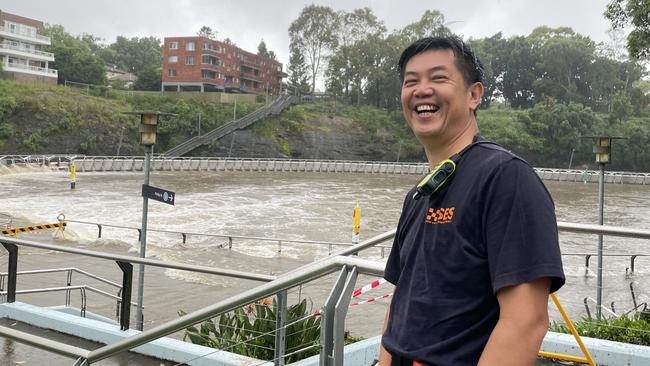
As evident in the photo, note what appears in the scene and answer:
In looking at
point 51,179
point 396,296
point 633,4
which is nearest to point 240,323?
point 396,296

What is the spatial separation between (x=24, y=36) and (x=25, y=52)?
2.66 m

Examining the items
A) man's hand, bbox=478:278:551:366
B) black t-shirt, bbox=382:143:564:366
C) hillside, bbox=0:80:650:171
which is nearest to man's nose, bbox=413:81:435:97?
black t-shirt, bbox=382:143:564:366

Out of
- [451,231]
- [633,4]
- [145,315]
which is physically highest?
[633,4]

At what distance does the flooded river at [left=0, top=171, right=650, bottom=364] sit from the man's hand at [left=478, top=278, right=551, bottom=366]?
4.35m

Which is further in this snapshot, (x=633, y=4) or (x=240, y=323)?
(x=633, y=4)

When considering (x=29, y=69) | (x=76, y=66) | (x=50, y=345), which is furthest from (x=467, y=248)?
(x=76, y=66)

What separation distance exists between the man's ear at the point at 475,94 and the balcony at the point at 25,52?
6897 centimetres

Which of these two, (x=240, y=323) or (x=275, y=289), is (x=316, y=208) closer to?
(x=240, y=323)

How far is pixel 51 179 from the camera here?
3497 centimetres

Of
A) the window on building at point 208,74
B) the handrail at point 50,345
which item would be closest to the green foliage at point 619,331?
the handrail at point 50,345

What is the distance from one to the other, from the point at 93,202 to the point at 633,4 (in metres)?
22.1

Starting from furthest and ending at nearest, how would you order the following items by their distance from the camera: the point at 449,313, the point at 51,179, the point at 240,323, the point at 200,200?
the point at 51,179
the point at 200,200
the point at 240,323
the point at 449,313

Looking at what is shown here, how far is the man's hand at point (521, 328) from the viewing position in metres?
1.35

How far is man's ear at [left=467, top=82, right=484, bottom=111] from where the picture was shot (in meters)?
1.75
